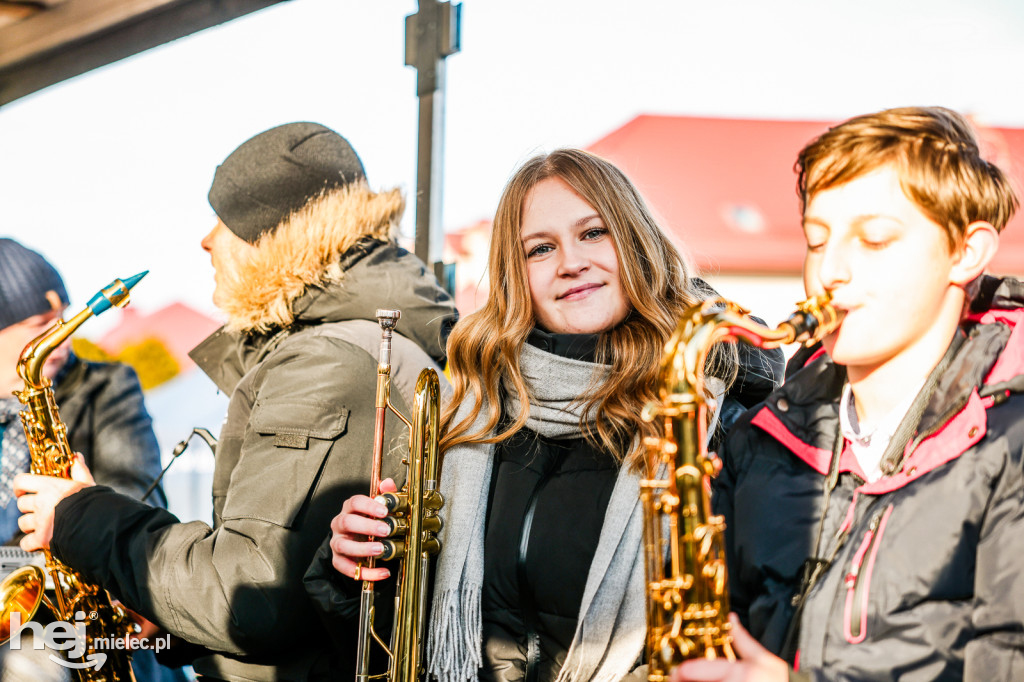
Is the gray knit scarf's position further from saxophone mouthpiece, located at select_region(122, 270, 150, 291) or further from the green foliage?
the green foliage

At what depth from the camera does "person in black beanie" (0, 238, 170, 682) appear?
3.55 metres

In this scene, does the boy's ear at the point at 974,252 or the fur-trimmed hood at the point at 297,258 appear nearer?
the boy's ear at the point at 974,252

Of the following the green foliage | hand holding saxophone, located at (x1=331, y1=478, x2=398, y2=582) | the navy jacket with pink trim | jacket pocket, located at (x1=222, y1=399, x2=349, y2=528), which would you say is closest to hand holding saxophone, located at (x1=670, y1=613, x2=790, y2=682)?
the navy jacket with pink trim

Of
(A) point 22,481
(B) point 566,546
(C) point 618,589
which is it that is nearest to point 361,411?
(B) point 566,546

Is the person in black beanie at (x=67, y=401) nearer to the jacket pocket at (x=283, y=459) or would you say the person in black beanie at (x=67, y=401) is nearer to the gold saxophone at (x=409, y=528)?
the jacket pocket at (x=283, y=459)

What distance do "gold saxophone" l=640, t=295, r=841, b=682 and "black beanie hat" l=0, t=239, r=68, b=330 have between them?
322cm

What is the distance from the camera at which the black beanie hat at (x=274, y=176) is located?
3.08 metres

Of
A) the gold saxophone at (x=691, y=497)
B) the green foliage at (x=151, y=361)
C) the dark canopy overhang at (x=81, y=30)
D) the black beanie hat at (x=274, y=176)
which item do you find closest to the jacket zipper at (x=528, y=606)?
the gold saxophone at (x=691, y=497)

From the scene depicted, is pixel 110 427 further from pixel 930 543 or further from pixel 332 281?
pixel 930 543

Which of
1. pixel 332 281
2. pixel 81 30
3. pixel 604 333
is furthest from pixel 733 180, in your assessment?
pixel 604 333

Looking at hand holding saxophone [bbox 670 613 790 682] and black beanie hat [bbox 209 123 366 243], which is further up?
black beanie hat [bbox 209 123 366 243]

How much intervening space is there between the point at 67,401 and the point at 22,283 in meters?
0.61

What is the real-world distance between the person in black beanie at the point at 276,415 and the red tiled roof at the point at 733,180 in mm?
19202

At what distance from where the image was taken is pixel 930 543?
1494mm
